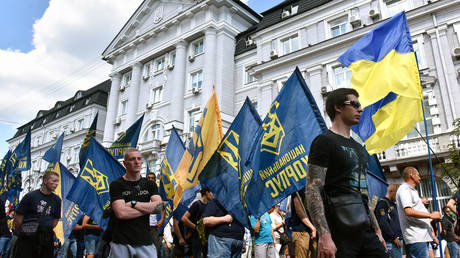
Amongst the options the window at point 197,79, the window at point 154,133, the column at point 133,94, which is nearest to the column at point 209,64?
the window at point 197,79

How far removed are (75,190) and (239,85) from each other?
2051 centimetres

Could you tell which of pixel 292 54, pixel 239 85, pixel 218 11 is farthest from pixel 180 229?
pixel 218 11

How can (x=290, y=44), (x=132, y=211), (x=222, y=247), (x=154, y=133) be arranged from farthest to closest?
(x=154, y=133), (x=290, y=44), (x=222, y=247), (x=132, y=211)

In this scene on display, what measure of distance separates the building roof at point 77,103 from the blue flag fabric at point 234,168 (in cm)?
3778

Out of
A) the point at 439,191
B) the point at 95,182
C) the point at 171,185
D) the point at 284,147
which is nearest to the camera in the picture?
the point at 284,147

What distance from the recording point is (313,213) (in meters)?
2.62

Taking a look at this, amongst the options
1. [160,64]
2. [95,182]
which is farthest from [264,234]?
[160,64]

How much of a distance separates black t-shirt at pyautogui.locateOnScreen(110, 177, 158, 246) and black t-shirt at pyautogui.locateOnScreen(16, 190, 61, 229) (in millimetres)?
2385

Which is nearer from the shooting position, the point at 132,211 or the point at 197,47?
the point at 132,211

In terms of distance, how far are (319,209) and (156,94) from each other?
29683mm

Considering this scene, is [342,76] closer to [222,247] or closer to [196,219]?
[196,219]

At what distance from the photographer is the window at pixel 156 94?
30703 mm

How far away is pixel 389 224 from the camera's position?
20.5 feet

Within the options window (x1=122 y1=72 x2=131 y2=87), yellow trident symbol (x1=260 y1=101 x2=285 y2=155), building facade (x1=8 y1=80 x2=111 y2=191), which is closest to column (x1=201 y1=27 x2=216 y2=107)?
window (x1=122 y1=72 x2=131 y2=87)
